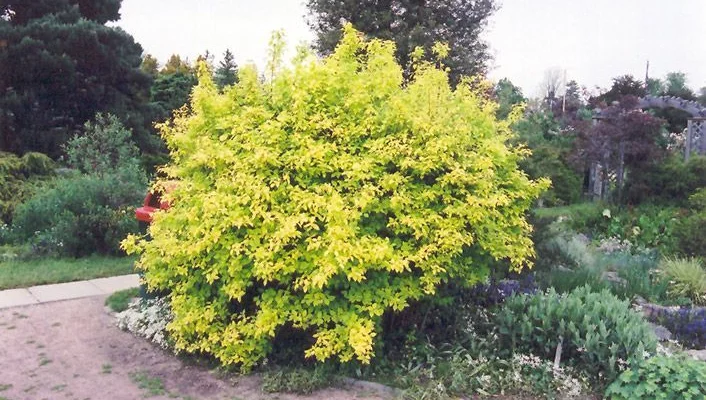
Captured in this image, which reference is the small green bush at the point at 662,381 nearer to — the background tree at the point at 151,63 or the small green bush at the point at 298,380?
the small green bush at the point at 298,380

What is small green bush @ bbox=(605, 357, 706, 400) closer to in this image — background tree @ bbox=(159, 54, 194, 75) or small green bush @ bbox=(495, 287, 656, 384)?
small green bush @ bbox=(495, 287, 656, 384)

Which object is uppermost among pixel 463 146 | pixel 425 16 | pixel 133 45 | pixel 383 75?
pixel 425 16

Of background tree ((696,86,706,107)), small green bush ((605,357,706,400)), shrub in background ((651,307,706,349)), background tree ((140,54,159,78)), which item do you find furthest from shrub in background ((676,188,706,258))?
background tree ((696,86,706,107))

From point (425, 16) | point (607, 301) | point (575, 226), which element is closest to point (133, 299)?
point (607, 301)

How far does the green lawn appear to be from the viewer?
277 inches

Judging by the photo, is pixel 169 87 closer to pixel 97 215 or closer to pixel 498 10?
pixel 498 10

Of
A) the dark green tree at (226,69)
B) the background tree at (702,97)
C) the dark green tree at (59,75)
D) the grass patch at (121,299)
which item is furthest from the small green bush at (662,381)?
the background tree at (702,97)

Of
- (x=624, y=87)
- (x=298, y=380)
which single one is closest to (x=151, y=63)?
(x=624, y=87)

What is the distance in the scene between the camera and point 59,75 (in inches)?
583

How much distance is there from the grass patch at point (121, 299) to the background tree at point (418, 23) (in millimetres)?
11413

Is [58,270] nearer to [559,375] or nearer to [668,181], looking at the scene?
[559,375]

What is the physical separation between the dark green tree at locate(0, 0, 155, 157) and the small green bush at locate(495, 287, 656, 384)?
12.3 metres

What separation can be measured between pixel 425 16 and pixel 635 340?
1414 centimetres

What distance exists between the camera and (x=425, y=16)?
56.4 ft
